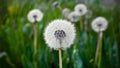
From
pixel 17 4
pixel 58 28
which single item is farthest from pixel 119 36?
pixel 58 28

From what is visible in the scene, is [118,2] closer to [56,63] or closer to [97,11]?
[97,11]

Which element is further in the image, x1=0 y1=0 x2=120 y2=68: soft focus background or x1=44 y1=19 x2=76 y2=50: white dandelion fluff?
x1=0 y1=0 x2=120 y2=68: soft focus background

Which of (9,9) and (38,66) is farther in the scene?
(9,9)

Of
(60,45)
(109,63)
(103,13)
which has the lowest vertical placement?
(109,63)

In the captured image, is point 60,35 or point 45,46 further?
point 45,46

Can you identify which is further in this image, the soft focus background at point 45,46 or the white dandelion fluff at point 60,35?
the soft focus background at point 45,46

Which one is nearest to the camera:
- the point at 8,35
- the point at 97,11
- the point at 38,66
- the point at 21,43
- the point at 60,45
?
the point at 60,45

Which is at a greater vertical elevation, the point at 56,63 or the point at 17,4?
the point at 17,4

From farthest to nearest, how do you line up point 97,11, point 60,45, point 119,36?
point 97,11 < point 119,36 < point 60,45
